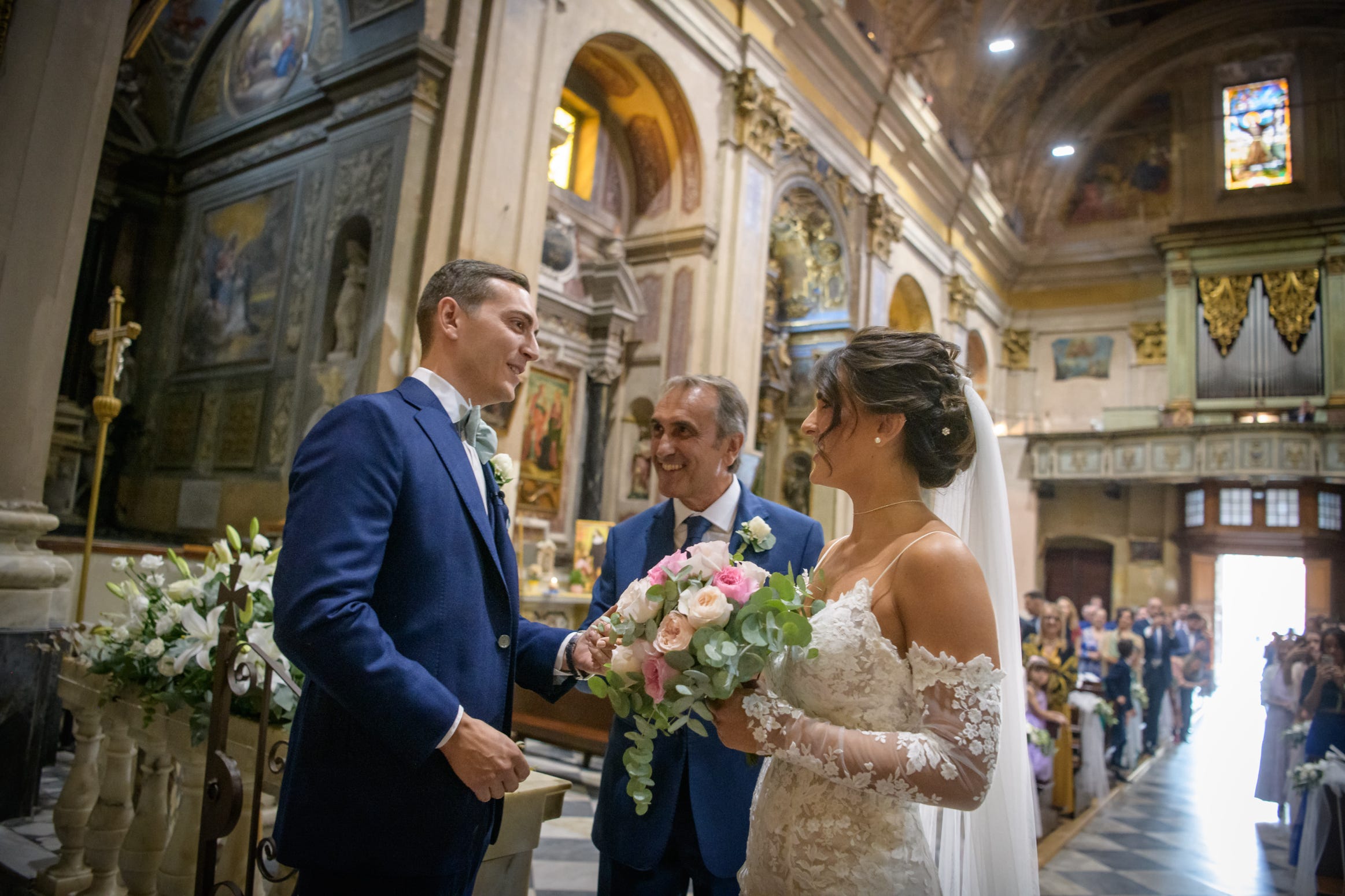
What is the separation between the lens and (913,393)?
5.80 ft

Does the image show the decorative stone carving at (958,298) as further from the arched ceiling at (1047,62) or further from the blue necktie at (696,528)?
the blue necktie at (696,528)

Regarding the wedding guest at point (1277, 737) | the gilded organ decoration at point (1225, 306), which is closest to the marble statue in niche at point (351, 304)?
the wedding guest at point (1277, 737)

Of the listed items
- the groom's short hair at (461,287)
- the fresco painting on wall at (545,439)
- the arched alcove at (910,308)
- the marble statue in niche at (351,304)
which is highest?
the arched alcove at (910,308)

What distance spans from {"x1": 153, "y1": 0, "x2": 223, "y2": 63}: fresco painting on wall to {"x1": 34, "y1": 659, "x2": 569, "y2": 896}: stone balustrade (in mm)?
8749

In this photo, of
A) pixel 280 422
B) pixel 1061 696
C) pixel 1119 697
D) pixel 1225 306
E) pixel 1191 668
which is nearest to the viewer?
pixel 1061 696

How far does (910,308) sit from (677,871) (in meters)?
14.8

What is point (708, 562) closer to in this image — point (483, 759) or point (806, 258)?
point (483, 759)

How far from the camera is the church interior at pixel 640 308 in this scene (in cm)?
412

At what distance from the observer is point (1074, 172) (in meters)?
20.8

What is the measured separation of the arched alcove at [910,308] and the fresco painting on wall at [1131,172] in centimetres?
767

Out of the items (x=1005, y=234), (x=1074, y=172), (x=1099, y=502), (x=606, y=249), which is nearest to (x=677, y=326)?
(x=606, y=249)

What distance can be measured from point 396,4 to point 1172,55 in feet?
62.3

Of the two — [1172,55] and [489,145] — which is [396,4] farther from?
[1172,55]

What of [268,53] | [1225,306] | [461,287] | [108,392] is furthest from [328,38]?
[1225,306]
